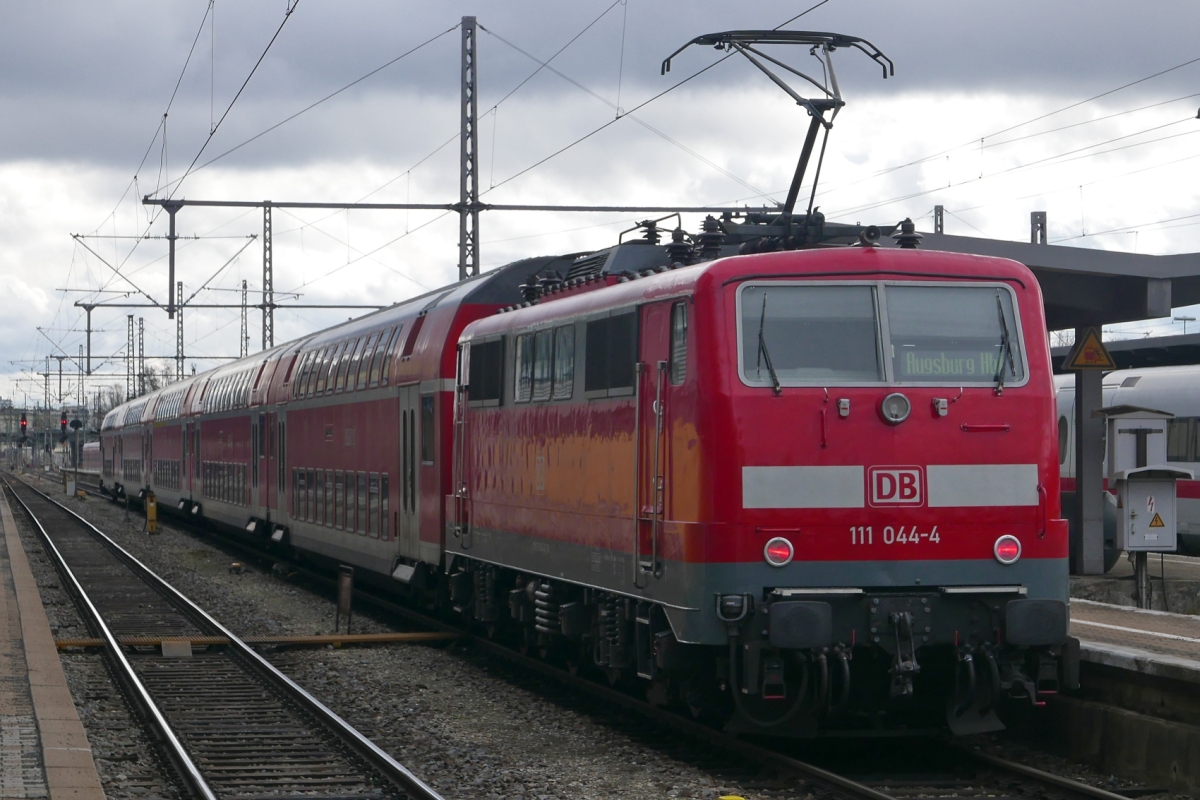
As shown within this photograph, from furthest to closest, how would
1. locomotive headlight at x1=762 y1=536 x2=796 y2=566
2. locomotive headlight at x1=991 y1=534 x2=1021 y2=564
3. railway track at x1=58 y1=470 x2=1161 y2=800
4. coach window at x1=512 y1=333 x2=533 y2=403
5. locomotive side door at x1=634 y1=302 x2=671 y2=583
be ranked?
1. coach window at x1=512 y1=333 x2=533 y2=403
2. locomotive side door at x1=634 y1=302 x2=671 y2=583
3. locomotive headlight at x1=991 y1=534 x2=1021 y2=564
4. locomotive headlight at x1=762 y1=536 x2=796 y2=566
5. railway track at x1=58 y1=470 x2=1161 y2=800

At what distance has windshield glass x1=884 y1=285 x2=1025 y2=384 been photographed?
32.4 ft

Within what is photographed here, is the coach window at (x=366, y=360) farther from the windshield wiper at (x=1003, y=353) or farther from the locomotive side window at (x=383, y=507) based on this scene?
the windshield wiper at (x=1003, y=353)

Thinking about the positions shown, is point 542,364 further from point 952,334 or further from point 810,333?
point 952,334

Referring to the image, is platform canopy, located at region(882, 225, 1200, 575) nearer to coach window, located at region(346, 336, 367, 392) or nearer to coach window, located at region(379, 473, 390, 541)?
coach window, located at region(379, 473, 390, 541)

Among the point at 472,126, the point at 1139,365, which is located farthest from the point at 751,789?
the point at 1139,365

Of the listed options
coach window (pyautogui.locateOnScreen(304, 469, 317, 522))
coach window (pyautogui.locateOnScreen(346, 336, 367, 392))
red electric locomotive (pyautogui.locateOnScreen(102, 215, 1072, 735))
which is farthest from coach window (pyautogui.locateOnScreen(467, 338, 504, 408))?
coach window (pyautogui.locateOnScreen(304, 469, 317, 522))

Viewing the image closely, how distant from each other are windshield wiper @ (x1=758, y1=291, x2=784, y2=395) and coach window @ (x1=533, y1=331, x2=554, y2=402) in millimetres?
2937

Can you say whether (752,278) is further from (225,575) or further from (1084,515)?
(225,575)

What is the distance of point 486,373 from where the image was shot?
1428cm

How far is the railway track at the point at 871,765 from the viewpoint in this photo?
29.6 feet

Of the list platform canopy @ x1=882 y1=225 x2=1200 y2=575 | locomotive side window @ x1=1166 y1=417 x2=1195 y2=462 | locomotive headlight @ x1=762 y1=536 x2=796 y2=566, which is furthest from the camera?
locomotive side window @ x1=1166 y1=417 x2=1195 y2=462

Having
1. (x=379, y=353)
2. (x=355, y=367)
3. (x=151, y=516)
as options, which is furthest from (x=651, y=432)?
(x=151, y=516)

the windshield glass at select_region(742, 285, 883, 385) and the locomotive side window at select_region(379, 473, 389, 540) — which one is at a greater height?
the windshield glass at select_region(742, 285, 883, 385)

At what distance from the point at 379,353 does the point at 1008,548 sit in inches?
442
